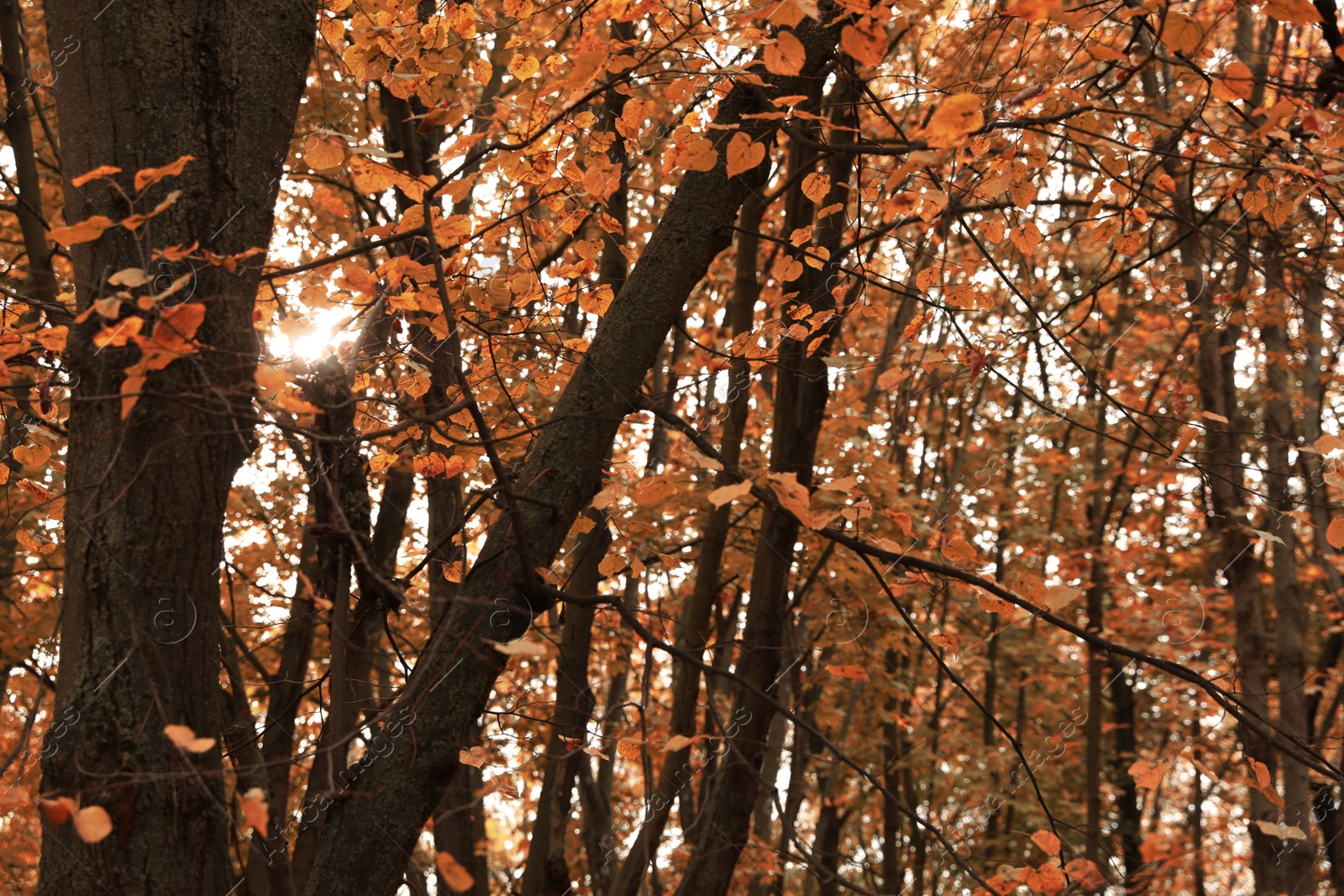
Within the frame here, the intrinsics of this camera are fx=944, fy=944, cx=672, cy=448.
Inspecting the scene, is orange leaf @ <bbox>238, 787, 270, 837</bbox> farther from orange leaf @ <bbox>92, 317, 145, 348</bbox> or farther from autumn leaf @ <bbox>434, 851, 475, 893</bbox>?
orange leaf @ <bbox>92, 317, 145, 348</bbox>

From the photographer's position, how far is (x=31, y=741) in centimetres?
878

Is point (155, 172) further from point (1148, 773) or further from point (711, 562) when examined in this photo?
point (711, 562)

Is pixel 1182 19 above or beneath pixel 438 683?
above

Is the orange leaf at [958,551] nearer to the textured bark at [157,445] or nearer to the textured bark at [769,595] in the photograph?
the textured bark at [157,445]

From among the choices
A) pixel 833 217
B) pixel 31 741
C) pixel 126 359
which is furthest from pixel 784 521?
pixel 31 741

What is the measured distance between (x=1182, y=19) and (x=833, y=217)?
119 inches

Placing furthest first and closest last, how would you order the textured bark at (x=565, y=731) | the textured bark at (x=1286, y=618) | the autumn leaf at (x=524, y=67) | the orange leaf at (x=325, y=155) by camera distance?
the textured bark at (x=1286, y=618) < the textured bark at (x=565, y=731) < the autumn leaf at (x=524, y=67) < the orange leaf at (x=325, y=155)

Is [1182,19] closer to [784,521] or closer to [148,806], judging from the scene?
[148,806]

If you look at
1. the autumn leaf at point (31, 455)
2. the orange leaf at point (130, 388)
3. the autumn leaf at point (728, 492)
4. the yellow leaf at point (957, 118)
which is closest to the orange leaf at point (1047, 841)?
the autumn leaf at point (728, 492)

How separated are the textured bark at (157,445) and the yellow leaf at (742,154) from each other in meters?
0.98

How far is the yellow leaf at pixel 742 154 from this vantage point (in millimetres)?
2154

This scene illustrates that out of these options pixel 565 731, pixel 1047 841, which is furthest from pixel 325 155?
pixel 565 731

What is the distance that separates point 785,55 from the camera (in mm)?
1912

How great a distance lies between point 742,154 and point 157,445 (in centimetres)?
136
